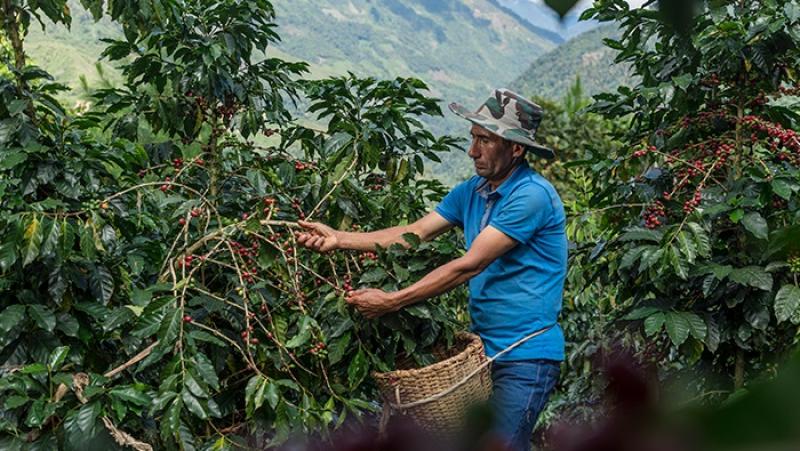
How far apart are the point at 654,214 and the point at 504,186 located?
59 cm

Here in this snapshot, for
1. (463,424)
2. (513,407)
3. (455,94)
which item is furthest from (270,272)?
(455,94)

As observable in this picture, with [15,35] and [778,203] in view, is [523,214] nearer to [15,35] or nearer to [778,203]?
[778,203]

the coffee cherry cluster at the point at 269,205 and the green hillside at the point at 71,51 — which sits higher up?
the coffee cherry cluster at the point at 269,205

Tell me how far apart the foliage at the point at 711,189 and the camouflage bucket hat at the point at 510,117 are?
1.44 ft

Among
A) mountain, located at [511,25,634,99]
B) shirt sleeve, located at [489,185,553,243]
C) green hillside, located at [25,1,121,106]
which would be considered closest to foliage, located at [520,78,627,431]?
shirt sleeve, located at [489,185,553,243]

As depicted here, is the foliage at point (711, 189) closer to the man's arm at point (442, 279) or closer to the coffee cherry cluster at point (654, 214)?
the coffee cherry cluster at point (654, 214)

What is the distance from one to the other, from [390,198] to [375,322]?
24.6 inches

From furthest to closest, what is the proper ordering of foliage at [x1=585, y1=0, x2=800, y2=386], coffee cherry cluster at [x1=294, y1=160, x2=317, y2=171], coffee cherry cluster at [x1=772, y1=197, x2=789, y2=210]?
coffee cherry cluster at [x1=294, y1=160, x2=317, y2=171], coffee cherry cluster at [x1=772, y1=197, x2=789, y2=210], foliage at [x1=585, y1=0, x2=800, y2=386]

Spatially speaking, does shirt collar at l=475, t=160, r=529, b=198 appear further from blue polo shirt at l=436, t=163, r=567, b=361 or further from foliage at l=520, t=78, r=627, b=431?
foliage at l=520, t=78, r=627, b=431

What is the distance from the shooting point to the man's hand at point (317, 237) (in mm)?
2406

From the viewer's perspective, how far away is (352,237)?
2506 millimetres

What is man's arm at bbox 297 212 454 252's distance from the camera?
241cm

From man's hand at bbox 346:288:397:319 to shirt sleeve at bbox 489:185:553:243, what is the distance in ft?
1.21

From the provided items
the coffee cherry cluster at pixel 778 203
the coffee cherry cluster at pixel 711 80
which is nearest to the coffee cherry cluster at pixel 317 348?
the coffee cherry cluster at pixel 778 203
